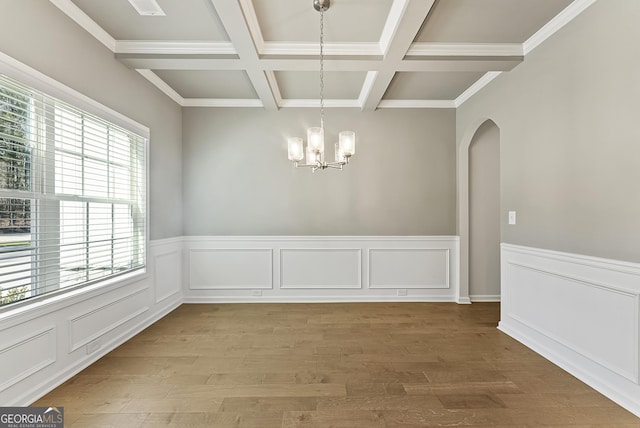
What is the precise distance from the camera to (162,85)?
12.5ft

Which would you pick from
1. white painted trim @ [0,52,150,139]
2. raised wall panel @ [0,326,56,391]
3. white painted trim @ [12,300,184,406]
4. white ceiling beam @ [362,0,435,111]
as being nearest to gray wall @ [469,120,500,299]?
white ceiling beam @ [362,0,435,111]

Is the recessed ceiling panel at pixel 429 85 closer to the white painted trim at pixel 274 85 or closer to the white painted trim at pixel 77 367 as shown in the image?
the white painted trim at pixel 274 85

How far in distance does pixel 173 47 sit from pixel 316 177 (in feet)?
7.55

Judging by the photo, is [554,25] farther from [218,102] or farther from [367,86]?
[218,102]

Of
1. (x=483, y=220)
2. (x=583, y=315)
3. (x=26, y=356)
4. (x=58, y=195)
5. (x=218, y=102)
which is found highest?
(x=218, y=102)

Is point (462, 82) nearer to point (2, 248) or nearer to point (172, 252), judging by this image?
point (172, 252)

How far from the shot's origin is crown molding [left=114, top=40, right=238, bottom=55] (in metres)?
2.91

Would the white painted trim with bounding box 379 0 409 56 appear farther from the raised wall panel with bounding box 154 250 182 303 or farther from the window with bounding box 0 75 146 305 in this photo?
the raised wall panel with bounding box 154 250 182 303

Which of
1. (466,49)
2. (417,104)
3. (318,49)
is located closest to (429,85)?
(417,104)

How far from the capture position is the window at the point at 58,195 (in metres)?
2.00

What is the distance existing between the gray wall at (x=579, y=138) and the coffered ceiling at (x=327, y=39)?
256 millimetres

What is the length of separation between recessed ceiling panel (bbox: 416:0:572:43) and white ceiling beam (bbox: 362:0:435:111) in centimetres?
16

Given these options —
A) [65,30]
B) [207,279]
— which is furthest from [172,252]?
[65,30]

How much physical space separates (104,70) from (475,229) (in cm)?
479
